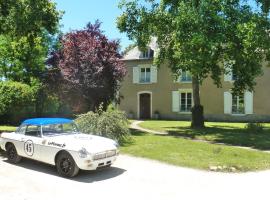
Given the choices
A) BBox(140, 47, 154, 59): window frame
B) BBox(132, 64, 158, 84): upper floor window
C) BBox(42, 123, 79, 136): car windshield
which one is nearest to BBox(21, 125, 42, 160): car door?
BBox(42, 123, 79, 136): car windshield

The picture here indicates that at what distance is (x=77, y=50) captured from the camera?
22.2 metres

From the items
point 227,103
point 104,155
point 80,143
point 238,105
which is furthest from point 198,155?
point 238,105

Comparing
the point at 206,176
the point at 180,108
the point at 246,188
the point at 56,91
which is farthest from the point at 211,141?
the point at 180,108

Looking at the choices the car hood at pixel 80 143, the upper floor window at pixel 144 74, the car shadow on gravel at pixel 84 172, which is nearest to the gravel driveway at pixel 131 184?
the car shadow on gravel at pixel 84 172

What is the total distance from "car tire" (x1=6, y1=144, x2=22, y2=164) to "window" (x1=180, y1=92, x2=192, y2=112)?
23979 millimetres

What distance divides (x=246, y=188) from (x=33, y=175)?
5504 mm

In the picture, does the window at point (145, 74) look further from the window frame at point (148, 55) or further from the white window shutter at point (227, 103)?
the white window shutter at point (227, 103)

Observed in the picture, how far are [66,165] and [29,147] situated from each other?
5.42 feet

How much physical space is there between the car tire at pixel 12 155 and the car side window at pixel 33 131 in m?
0.71

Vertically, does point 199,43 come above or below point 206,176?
above

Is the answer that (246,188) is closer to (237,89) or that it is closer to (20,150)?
(20,150)

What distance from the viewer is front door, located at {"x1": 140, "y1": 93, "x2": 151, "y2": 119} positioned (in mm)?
36250

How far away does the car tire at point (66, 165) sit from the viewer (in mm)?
9812

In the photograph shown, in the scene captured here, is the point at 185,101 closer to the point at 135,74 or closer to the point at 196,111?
the point at 135,74
